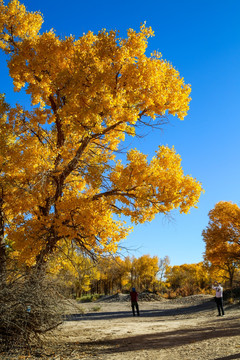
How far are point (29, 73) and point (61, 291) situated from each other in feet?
22.9

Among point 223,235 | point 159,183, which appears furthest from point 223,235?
point 159,183

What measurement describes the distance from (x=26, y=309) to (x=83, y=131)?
4.68m

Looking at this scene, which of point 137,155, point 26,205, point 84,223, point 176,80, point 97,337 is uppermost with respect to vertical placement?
point 176,80

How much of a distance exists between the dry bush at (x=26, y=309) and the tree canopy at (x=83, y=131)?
6.22 ft

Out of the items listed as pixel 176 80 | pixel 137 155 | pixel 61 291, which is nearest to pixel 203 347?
pixel 61 291

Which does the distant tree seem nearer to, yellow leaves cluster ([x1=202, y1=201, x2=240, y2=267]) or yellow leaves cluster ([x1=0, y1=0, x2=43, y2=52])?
yellow leaves cluster ([x1=202, y1=201, x2=240, y2=267])

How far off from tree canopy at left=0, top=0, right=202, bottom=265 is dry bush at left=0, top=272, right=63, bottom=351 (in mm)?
1895

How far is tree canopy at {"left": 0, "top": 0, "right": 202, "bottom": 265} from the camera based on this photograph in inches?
323

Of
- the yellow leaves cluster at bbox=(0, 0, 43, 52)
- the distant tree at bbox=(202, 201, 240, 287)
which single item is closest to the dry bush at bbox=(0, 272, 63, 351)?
the yellow leaves cluster at bbox=(0, 0, 43, 52)

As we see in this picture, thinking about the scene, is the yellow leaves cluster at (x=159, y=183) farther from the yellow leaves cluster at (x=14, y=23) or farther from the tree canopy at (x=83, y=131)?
the yellow leaves cluster at (x=14, y=23)

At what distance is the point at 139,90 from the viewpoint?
8383mm

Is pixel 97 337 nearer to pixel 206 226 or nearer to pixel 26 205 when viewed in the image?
pixel 26 205

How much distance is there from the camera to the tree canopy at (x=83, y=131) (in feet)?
26.9

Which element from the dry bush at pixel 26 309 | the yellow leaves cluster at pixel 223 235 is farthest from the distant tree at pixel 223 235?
the dry bush at pixel 26 309
